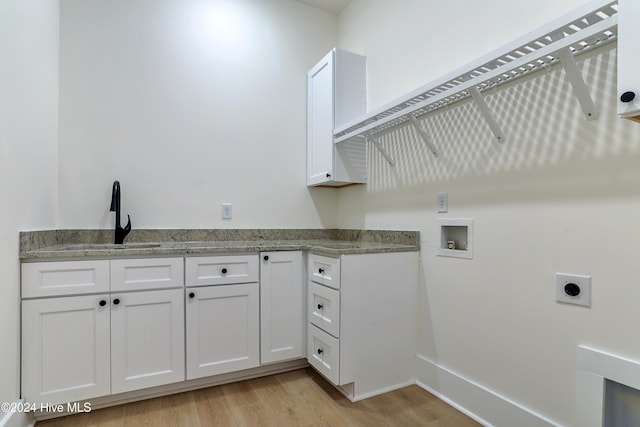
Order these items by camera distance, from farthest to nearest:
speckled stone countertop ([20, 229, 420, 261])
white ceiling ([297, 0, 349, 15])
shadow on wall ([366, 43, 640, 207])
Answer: white ceiling ([297, 0, 349, 15])
speckled stone countertop ([20, 229, 420, 261])
shadow on wall ([366, 43, 640, 207])

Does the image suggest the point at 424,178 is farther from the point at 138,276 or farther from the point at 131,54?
the point at 131,54

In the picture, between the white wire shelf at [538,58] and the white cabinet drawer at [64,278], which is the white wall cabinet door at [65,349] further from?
the white wire shelf at [538,58]

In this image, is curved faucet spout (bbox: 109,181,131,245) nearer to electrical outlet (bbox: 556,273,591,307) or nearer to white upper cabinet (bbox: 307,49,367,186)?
white upper cabinet (bbox: 307,49,367,186)

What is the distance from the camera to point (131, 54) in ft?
7.47

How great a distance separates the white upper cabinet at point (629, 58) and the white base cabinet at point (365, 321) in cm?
127

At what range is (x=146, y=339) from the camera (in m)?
1.84

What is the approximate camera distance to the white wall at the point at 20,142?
1.43 meters

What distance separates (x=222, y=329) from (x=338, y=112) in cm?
167

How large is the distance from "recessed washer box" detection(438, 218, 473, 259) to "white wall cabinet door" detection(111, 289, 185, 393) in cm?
153

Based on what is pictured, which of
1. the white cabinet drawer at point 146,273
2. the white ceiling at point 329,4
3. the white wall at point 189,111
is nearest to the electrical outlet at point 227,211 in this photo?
the white wall at point 189,111

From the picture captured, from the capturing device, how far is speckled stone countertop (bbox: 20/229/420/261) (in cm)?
174

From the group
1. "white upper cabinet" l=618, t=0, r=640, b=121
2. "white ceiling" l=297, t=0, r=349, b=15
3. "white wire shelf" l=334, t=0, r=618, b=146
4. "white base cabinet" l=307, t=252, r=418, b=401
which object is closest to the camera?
"white upper cabinet" l=618, t=0, r=640, b=121

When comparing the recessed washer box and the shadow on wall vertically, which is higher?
the shadow on wall

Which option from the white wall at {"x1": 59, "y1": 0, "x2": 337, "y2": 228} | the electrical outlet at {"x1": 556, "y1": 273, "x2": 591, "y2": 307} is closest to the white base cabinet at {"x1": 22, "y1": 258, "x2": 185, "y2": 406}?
the white wall at {"x1": 59, "y1": 0, "x2": 337, "y2": 228}
